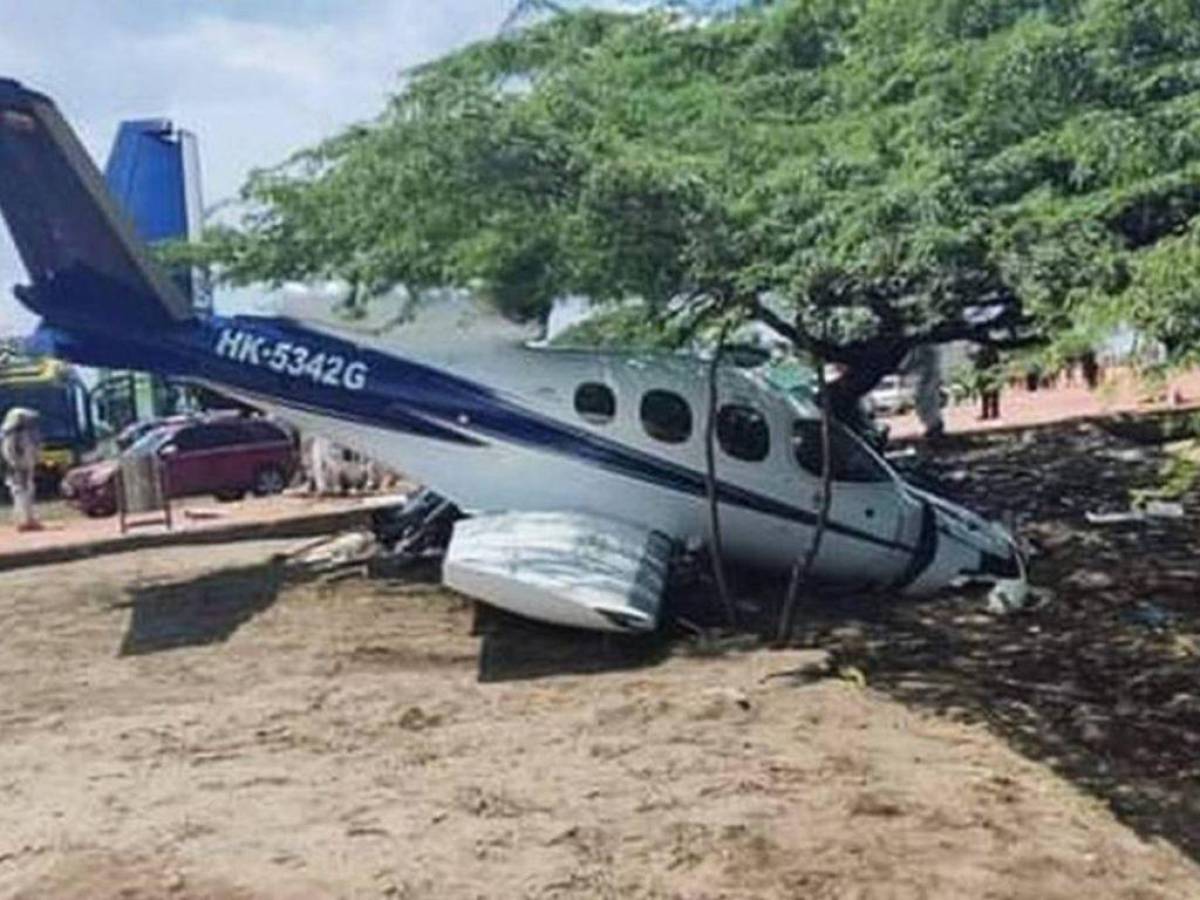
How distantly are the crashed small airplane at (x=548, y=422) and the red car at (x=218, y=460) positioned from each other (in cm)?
1481

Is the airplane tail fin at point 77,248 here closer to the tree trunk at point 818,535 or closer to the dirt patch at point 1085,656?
the tree trunk at point 818,535

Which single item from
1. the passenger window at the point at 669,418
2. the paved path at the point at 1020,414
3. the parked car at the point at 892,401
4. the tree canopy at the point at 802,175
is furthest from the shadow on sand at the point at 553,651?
the parked car at the point at 892,401

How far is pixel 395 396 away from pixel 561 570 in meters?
3.33

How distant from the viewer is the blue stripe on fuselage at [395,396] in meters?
16.1

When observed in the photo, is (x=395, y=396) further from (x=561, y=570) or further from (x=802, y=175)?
(x=802, y=175)

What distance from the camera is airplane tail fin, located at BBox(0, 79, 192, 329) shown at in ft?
55.9

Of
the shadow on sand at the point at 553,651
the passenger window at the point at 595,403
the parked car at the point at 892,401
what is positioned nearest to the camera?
the shadow on sand at the point at 553,651

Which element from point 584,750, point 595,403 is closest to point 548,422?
point 595,403

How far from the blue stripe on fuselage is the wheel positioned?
15780 mm

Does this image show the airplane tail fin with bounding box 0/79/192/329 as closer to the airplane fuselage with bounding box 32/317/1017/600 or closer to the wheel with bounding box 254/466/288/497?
the airplane fuselage with bounding box 32/317/1017/600

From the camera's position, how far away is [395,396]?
651 inches

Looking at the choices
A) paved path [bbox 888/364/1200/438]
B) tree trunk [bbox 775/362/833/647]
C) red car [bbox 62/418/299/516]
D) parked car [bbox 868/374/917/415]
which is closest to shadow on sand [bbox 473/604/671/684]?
tree trunk [bbox 775/362/833/647]

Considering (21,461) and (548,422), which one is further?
(21,461)

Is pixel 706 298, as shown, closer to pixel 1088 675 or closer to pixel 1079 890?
pixel 1088 675
